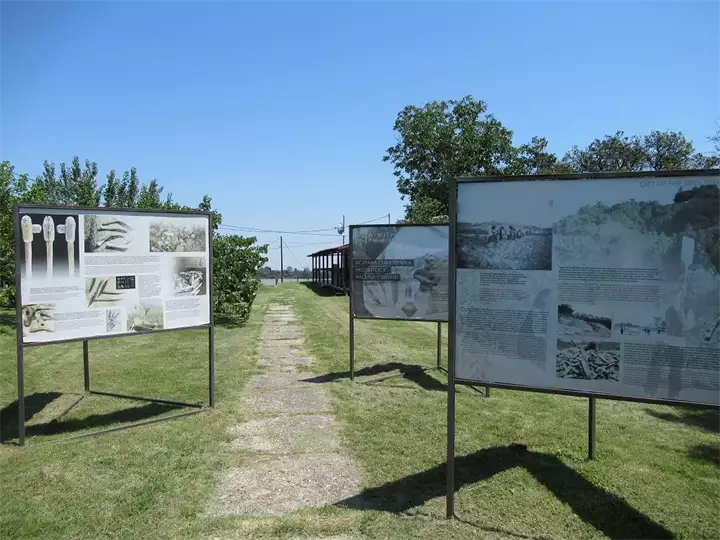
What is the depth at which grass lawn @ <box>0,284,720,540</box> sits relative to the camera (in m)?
3.34

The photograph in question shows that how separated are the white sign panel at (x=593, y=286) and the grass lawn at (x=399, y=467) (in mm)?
958

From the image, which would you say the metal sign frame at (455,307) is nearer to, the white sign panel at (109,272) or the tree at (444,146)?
the white sign panel at (109,272)

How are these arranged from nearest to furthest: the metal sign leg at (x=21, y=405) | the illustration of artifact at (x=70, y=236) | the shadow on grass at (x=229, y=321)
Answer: the metal sign leg at (x=21, y=405) → the illustration of artifact at (x=70, y=236) → the shadow on grass at (x=229, y=321)

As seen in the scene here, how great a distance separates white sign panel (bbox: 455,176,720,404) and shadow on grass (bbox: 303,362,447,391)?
3749 mm

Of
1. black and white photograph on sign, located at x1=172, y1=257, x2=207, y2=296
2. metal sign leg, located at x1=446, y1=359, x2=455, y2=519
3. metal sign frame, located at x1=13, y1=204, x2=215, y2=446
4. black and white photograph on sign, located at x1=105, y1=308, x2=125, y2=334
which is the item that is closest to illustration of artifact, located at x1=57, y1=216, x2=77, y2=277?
metal sign frame, located at x1=13, y1=204, x2=215, y2=446

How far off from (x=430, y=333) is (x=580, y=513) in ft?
29.8

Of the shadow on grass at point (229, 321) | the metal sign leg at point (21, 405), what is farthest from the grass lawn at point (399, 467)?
the shadow on grass at point (229, 321)

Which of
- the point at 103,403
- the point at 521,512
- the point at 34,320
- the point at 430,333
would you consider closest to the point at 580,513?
the point at 521,512

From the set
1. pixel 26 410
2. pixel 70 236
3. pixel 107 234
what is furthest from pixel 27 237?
pixel 26 410

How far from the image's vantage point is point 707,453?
15.3 feet

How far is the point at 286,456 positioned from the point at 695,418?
442 cm

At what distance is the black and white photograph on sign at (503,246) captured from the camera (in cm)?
325

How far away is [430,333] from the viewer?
12.6 m

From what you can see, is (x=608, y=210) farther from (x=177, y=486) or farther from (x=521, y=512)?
(x=177, y=486)
